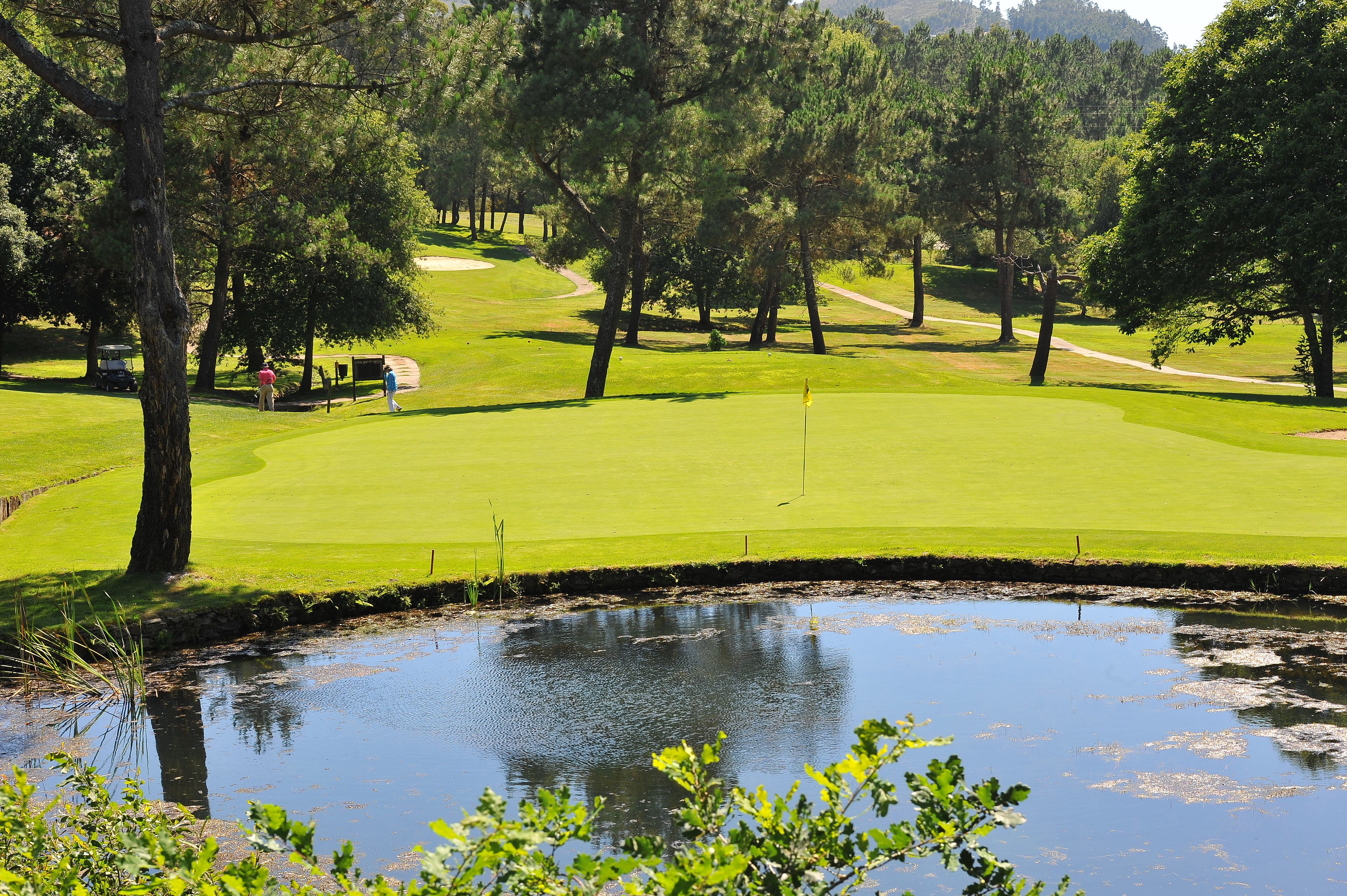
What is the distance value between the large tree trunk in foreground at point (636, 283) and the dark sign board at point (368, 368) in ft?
45.9

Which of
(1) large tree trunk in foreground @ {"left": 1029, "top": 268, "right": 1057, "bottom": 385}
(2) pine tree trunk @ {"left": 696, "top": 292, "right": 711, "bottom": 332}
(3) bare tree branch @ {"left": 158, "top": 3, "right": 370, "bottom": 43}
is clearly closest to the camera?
(3) bare tree branch @ {"left": 158, "top": 3, "right": 370, "bottom": 43}

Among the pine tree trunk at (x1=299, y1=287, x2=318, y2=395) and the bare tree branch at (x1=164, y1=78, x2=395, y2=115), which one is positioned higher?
the bare tree branch at (x1=164, y1=78, x2=395, y2=115)

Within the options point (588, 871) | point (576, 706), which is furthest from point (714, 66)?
point (588, 871)

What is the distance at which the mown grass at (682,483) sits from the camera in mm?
14953

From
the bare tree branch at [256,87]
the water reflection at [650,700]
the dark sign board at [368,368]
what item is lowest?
the water reflection at [650,700]

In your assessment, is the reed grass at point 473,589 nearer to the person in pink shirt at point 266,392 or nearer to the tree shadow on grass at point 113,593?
the tree shadow on grass at point 113,593

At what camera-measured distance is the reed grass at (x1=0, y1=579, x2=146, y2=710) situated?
11.0 meters

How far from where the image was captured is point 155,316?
13.6m

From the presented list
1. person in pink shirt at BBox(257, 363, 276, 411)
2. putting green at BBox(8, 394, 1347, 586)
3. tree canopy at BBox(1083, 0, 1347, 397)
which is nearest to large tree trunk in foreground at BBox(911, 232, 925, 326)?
tree canopy at BBox(1083, 0, 1347, 397)

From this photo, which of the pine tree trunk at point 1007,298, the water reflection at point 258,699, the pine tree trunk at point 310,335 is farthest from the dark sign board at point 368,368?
the pine tree trunk at point 1007,298

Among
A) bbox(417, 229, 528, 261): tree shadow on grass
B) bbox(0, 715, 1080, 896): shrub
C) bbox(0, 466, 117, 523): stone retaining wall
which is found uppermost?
bbox(417, 229, 528, 261): tree shadow on grass

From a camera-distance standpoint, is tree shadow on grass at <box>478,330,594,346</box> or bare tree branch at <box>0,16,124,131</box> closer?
bare tree branch at <box>0,16,124,131</box>

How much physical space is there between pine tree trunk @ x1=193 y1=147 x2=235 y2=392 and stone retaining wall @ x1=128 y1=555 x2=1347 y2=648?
27845 mm

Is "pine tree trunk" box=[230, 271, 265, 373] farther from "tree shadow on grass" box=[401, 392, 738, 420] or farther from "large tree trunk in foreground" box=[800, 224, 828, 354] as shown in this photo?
"large tree trunk in foreground" box=[800, 224, 828, 354]
